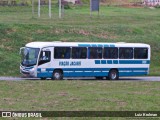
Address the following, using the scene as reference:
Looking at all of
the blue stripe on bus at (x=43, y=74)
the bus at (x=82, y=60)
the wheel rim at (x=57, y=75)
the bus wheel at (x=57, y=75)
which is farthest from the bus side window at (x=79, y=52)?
the blue stripe on bus at (x=43, y=74)

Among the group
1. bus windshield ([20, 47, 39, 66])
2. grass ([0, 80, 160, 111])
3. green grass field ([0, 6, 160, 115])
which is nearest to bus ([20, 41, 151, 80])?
bus windshield ([20, 47, 39, 66])

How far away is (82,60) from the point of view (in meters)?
41.9

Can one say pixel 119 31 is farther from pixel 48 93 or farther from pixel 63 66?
pixel 48 93

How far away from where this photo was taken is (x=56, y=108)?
20719 millimetres

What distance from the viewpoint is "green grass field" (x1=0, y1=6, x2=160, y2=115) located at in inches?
880

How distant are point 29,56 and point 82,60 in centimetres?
364

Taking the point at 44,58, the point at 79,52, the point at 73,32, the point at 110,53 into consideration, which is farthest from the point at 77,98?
the point at 73,32

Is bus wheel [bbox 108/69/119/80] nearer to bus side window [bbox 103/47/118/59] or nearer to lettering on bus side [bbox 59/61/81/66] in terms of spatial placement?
bus side window [bbox 103/47/118/59]

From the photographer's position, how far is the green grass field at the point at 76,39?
22.3 meters

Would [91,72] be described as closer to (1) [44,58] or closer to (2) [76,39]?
(1) [44,58]

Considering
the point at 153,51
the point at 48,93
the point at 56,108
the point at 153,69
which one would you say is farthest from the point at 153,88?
the point at 153,51

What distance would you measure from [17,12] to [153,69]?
94.4 ft

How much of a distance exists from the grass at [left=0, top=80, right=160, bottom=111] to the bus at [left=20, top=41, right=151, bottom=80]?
9303mm

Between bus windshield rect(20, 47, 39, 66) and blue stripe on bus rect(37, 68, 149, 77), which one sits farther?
bus windshield rect(20, 47, 39, 66)
